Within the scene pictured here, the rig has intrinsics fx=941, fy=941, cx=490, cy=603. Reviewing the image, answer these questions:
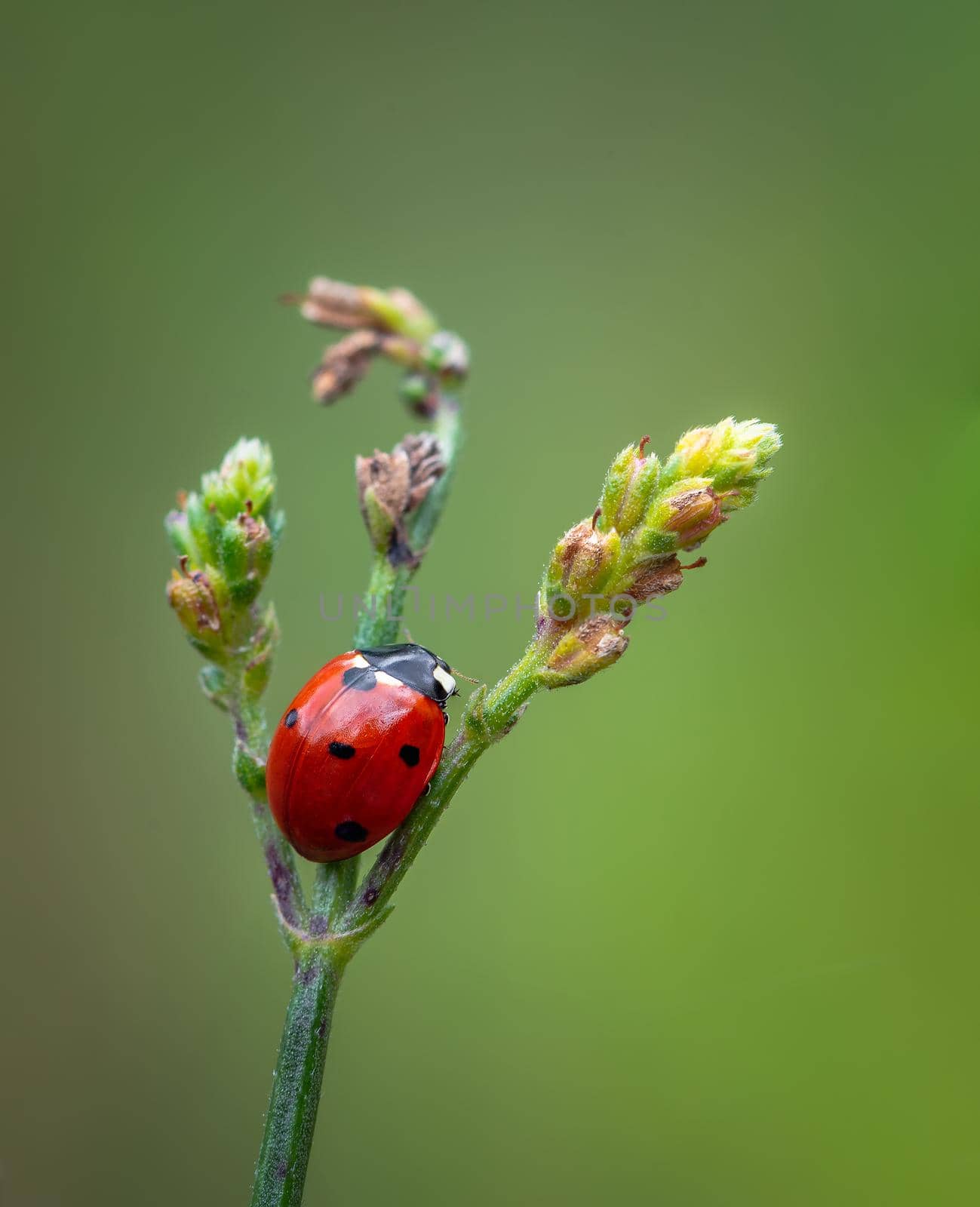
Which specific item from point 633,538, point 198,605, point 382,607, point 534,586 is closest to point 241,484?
point 198,605

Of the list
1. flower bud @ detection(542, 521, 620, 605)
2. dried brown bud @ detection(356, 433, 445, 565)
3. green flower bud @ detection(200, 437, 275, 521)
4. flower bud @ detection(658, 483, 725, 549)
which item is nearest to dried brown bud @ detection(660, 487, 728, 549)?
flower bud @ detection(658, 483, 725, 549)

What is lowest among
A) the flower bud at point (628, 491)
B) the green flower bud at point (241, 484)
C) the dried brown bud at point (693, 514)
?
the dried brown bud at point (693, 514)

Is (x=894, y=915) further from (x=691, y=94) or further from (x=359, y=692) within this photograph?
(x=691, y=94)

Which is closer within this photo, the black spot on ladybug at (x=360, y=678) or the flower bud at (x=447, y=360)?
the black spot on ladybug at (x=360, y=678)

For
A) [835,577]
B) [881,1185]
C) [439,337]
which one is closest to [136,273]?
[439,337]

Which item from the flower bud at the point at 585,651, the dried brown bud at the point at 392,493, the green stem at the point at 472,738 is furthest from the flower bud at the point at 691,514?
the dried brown bud at the point at 392,493

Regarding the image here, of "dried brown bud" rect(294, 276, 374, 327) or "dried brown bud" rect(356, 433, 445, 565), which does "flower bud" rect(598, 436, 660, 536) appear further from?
"dried brown bud" rect(294, 276, 374, 327)

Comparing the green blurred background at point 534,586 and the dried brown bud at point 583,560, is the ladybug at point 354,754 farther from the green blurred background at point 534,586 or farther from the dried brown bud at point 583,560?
the green blurred background at point 534,586
